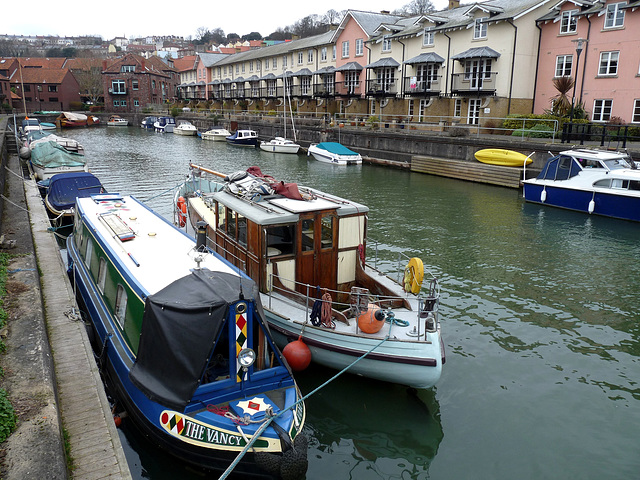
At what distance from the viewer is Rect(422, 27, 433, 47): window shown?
154 ft

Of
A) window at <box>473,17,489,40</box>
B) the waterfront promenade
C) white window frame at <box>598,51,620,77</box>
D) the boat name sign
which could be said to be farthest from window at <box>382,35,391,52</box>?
the boat name sign

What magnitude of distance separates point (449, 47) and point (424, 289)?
3663 centimetres

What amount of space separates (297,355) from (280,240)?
2430 mm

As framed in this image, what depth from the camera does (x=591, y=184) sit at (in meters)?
24.4

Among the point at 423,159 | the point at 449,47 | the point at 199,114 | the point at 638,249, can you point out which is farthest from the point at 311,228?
the point at 199,114

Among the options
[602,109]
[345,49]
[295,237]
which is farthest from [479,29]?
[295,237]

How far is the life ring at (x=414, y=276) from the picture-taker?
10246 millimetres

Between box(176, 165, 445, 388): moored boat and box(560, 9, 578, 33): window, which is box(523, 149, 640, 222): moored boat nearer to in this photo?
box(560, 9, 578, 33): window

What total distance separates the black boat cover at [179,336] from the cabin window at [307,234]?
3235 millimetres

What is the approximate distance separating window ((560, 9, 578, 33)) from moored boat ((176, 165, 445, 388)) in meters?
34.3

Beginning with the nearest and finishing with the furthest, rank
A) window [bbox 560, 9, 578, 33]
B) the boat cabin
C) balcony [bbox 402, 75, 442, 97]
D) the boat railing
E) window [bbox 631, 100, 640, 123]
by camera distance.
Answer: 1. the boat railing
2. the boat cabin
3. window [bbox 631, 100, 640, 123]
4. window [bbox 560, 9, 578, 33]
5. balcony [bbox 402, 75, 442, 97]

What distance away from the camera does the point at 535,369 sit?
10.7 m

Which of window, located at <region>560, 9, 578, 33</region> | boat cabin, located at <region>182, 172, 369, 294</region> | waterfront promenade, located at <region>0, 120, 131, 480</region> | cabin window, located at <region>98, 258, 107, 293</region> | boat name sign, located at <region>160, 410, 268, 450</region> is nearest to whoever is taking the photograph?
waterfront promenade, located at <region>0, 120, 131, 480</region>

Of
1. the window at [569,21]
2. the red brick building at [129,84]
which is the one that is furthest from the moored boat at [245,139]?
the red brick building at [129,84]
